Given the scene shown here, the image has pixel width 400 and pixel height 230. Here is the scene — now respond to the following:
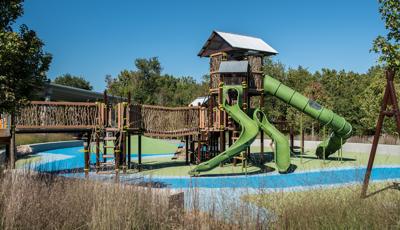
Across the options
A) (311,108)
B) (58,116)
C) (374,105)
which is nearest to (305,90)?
(374,105)

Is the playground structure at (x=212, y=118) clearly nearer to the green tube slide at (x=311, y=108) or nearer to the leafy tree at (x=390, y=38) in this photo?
the green tube slide at (x=311, y=108)

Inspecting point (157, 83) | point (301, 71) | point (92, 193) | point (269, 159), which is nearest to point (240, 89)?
point (269, 159)

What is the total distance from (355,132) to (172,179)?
22.1 metres

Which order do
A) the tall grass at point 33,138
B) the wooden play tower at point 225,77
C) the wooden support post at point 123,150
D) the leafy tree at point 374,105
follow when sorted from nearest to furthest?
the wooden support post at point 123,150 → the wooden play tower at point 225,77 → the leafy tree at point 374,105 → the tall grass at point 33,138

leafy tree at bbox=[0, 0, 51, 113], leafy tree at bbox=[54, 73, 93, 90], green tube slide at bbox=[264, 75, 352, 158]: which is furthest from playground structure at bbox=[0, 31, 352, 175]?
leafy tree at bbox=[54, 73, 93, 90]

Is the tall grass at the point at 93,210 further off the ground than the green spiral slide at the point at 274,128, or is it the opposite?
the green spiral slide at the point at 274,128

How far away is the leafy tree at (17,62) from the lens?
6.86 m

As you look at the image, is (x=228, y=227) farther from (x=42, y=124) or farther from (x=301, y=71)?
(x=301, y=71)

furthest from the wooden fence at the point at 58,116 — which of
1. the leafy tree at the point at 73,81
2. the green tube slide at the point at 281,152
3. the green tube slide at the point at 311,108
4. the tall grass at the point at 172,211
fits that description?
the leafy tree at the point at 73,81

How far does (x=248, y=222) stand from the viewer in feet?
16.3

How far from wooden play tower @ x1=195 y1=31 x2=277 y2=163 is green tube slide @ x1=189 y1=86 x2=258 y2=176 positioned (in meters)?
0.45

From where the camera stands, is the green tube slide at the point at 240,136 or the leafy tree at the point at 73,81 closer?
the green tube slide at the point at 240,136

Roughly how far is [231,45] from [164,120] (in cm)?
485

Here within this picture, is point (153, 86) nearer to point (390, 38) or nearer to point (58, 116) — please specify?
point (58, 116)
